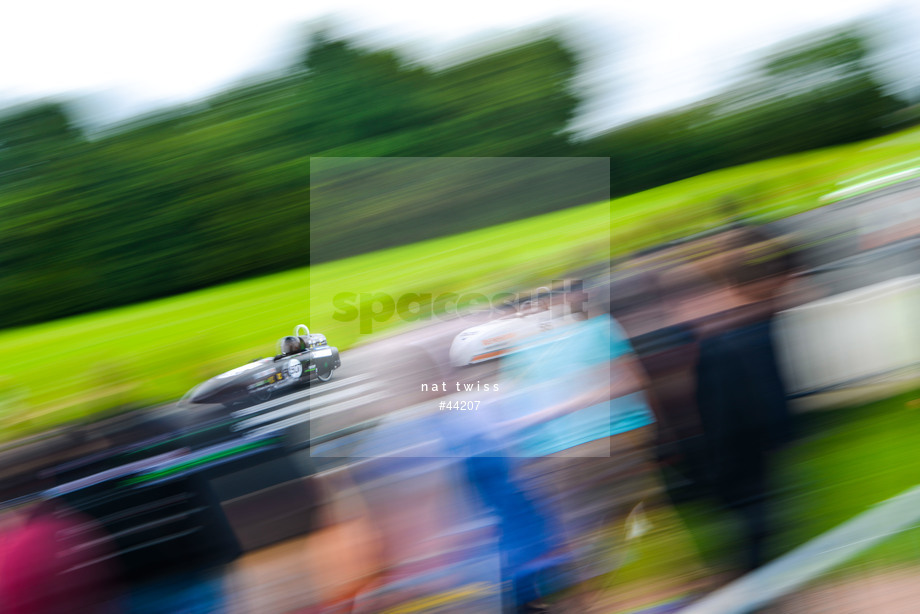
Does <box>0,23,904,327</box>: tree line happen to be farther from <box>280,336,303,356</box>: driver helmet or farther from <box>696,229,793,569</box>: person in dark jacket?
<box>696,229,793,569</box>: person in dark jacket

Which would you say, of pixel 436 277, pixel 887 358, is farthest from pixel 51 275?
pixel 887 358

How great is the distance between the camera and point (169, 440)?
6.08 ft

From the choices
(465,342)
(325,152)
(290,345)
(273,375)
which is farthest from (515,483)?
(325,152)

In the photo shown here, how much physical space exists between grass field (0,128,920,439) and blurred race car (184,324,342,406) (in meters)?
0.08

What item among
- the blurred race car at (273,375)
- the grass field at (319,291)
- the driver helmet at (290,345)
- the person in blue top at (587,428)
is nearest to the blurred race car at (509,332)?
the person in blue top at (587,428)

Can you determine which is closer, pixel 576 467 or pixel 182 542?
pixel 182 542

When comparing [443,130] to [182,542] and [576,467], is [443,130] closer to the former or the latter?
[576,467]

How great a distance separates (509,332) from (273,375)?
828 millimetres

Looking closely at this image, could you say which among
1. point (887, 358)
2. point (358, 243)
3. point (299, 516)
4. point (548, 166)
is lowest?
point (299, 516)

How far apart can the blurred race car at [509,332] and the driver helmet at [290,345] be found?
70 cm

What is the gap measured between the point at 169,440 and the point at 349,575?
0.62 m

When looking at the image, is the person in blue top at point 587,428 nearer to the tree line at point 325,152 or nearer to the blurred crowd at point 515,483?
the blurred crowd at point 515,483

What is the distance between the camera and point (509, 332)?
2113 mm

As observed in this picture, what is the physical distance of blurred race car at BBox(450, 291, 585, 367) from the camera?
6.66 ft
